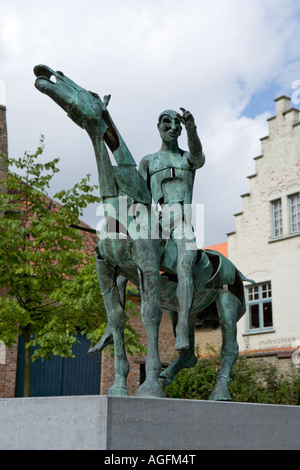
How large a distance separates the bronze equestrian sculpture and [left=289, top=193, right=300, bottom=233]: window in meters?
15.8

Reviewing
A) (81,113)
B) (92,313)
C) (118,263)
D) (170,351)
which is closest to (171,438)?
(118,263)

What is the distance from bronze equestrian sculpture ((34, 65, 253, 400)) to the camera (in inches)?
174

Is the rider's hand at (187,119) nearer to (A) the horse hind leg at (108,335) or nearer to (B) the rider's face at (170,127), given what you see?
(B) the rider's face at (170,127)

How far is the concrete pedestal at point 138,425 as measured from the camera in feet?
11.4

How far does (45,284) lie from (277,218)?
10765 millimetres

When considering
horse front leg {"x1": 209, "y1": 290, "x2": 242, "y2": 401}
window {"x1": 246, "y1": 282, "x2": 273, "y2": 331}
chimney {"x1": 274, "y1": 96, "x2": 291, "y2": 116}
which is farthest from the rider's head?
chimney {"x1": 274, "y1": 96, "x2": 291, "y2": 116}

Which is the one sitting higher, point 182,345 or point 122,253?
point 122,253

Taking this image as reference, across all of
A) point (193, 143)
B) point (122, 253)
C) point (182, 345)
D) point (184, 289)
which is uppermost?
point (193, 143)

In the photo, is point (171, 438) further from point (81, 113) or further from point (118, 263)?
point (81, 113)

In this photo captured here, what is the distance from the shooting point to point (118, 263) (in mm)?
4590

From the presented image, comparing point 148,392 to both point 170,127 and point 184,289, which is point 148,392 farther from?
point 170,127

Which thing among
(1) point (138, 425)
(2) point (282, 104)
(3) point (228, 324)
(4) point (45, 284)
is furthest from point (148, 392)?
(2) point (282, 104)

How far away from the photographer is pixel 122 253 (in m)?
4.54

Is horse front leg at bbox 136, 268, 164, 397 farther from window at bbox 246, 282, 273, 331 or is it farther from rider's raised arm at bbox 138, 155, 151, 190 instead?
window at bbox 246, 282, 273, 331
